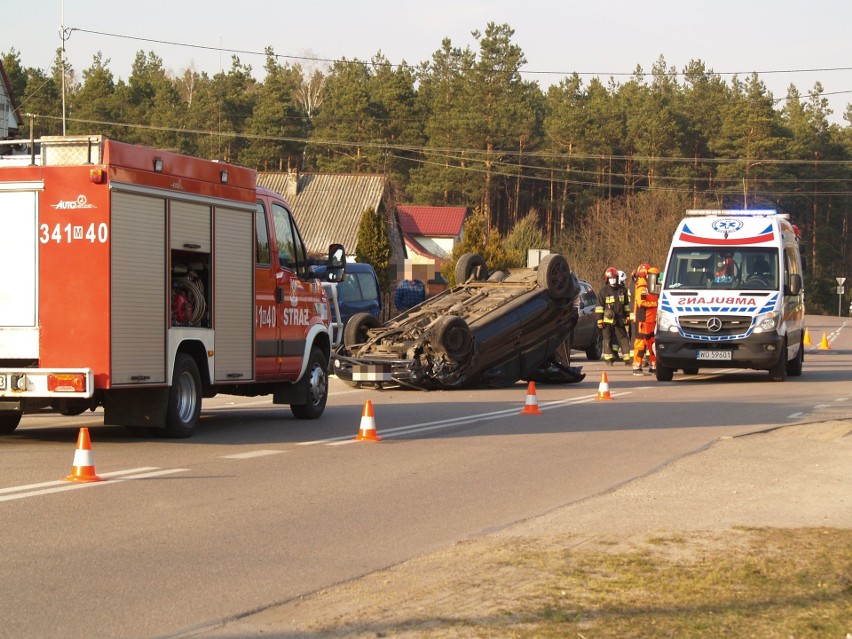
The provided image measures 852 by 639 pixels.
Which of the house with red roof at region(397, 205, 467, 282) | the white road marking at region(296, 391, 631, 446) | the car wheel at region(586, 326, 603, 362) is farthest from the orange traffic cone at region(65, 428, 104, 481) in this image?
the house with red roof at region(397, 205, 467, 282)

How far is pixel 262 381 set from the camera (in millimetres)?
14766

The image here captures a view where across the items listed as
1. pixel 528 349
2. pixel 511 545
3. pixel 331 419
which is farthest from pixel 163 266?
pixel 528 349

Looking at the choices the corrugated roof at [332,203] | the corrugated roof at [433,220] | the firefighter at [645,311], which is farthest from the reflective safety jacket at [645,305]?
the corrugated roof at [433,220]

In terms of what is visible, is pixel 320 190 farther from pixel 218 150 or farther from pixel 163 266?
pixel 163 266

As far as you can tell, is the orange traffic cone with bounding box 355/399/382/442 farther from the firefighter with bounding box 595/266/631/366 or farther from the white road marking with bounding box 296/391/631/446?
the firefighter with bounding box 595/266/631/366

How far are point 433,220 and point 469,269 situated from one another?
66514 mm

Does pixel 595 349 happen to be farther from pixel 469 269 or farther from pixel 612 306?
pixel 469 269

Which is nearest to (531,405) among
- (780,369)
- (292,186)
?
(780,369)

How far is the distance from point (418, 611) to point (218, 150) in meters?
77.5

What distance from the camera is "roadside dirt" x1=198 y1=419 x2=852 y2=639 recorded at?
5.95 metres

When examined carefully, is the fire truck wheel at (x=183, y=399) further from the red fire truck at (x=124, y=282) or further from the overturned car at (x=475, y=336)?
the overturned car at (x=475, y=336)

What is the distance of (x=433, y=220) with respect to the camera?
8988 centimetres

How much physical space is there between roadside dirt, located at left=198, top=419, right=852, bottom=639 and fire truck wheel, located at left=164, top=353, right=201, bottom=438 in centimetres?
492

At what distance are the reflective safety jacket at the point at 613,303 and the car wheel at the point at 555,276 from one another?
4.51 meters
